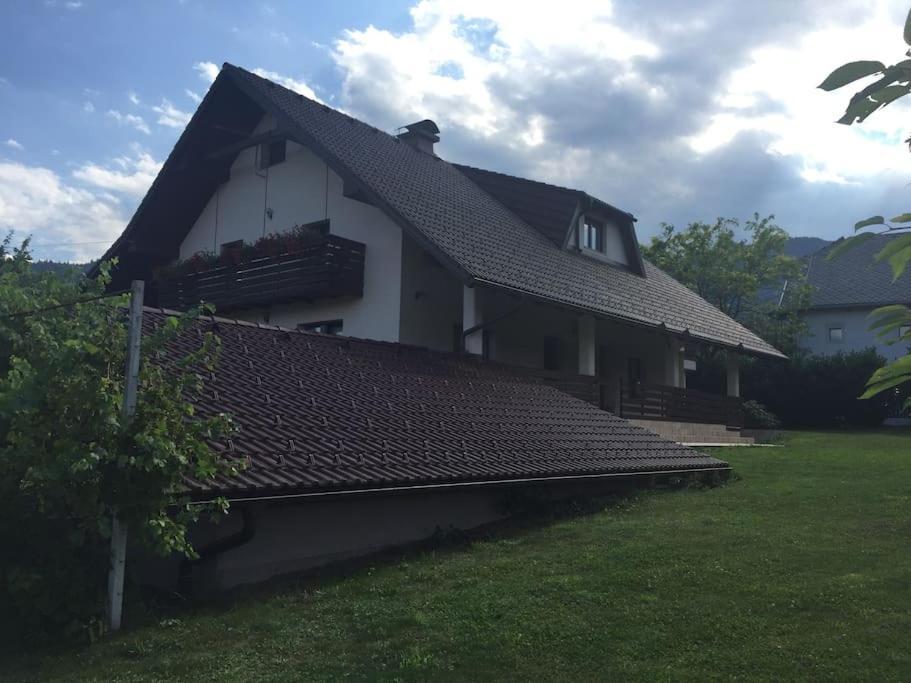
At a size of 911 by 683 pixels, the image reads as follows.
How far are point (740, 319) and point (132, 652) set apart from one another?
37838 millimetres

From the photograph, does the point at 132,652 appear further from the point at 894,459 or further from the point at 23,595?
the point at 894,459

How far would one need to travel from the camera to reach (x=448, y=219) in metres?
18.9

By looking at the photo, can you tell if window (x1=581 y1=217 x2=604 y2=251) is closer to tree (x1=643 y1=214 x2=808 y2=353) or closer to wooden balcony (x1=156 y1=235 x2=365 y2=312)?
wooden balcony (x1=156 y1=235 x2=365 y2=312)

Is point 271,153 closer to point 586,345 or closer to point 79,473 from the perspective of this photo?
point 586,345

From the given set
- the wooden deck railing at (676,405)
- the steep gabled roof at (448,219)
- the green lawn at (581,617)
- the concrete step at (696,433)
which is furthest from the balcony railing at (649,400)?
the green lawn at (581,617)

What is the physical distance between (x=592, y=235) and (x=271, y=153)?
924 centimetres

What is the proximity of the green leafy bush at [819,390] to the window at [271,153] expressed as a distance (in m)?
21.2

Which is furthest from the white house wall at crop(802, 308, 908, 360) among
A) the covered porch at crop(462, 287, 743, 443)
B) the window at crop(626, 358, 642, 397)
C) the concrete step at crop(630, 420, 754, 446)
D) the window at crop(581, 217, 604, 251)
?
the window at crop(581, 217, 604, 251)

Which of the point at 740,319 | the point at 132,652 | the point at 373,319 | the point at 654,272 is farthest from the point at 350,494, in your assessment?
the point at 740,319

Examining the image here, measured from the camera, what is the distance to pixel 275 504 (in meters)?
7.86

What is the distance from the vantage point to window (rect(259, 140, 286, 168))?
2072cm

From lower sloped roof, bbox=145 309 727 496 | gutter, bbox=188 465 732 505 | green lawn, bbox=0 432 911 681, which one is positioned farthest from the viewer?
lower sloped roof, bbox=145 309 727 496

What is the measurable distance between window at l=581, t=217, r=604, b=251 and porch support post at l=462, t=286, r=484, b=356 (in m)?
7.67

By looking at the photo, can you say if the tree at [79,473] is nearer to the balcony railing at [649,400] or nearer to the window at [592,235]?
the balcony railing at [649,400]
